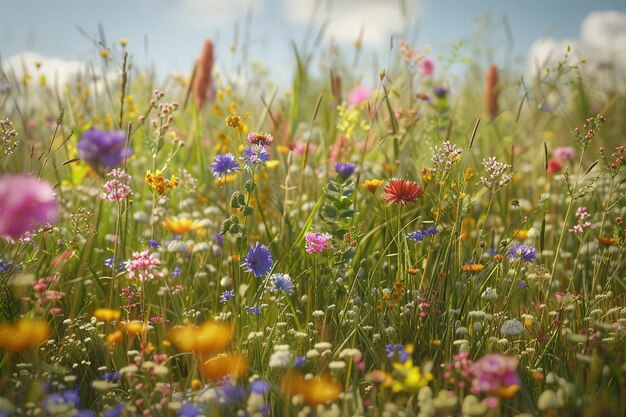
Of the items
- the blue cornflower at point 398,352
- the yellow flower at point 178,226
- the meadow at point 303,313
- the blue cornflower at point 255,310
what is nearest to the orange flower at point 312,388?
the meadow at point 303,313

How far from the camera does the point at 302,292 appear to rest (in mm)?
2146

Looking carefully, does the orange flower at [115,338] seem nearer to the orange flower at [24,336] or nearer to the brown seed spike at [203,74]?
the orange flower at [24,336]

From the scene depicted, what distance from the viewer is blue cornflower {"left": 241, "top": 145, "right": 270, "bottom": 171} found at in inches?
71.0

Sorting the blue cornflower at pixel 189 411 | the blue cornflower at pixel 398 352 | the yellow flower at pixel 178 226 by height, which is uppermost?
the yellow flower at pixel 178 226

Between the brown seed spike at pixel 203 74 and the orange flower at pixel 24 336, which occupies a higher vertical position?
the brown seed spike at pixel 203 74

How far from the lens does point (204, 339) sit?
166 centimetres

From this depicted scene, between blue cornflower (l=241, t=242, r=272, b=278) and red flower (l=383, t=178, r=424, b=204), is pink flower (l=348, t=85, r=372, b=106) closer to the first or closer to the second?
red flower (l=383, t=178, r=424, b=204)

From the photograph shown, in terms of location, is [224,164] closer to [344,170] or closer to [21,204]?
[344,170]

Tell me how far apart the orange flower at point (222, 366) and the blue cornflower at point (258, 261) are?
29 cm

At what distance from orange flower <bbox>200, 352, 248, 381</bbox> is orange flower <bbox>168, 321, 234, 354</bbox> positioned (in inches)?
1.9

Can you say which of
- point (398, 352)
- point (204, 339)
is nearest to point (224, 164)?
point (204, 339)

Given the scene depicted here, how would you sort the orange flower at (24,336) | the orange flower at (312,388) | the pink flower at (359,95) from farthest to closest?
the pink flower at (359,95) → the orange flower at (24,336) → the orange flower at (312,388)

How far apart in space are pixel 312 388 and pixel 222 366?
0.29 meters

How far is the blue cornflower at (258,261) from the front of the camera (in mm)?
1814
